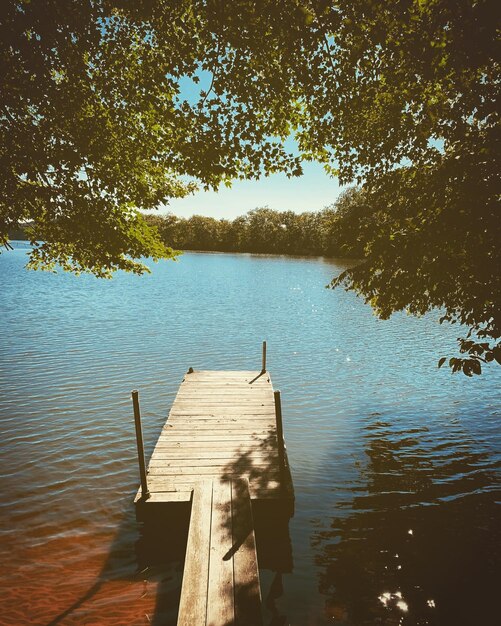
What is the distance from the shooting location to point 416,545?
833 cm

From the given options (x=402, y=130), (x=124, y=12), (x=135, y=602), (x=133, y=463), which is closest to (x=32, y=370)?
(x=133, y=463)

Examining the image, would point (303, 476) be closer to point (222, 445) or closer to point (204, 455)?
point (222, 445)

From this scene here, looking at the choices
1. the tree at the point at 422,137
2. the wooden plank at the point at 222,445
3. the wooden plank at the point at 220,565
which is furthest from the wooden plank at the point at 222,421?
the tree at the point at 422,137

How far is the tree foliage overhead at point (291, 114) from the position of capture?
21.2ft

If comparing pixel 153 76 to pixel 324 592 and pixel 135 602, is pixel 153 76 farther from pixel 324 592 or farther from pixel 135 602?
pixel 324 592

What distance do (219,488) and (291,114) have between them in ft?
25.6

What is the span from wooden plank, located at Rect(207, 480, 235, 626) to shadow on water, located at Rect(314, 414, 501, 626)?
2199mm

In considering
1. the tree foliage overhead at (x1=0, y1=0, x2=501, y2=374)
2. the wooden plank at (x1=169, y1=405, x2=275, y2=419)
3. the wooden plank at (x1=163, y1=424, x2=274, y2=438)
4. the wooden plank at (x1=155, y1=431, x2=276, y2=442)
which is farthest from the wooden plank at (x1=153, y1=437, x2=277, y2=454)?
the tree foliage overhead at (x1=0, y1=0, x2=501, y2=374)


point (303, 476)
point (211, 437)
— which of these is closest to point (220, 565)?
point (211, 437)

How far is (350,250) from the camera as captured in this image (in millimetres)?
7938

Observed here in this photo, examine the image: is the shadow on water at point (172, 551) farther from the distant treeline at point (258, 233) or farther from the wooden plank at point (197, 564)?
the distant treeline at point (258, 233)

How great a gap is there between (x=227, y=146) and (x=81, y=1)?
11.1 ft

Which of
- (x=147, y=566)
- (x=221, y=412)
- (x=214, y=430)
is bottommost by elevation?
(x=147, y=566)

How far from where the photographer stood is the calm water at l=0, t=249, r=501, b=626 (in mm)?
7012
